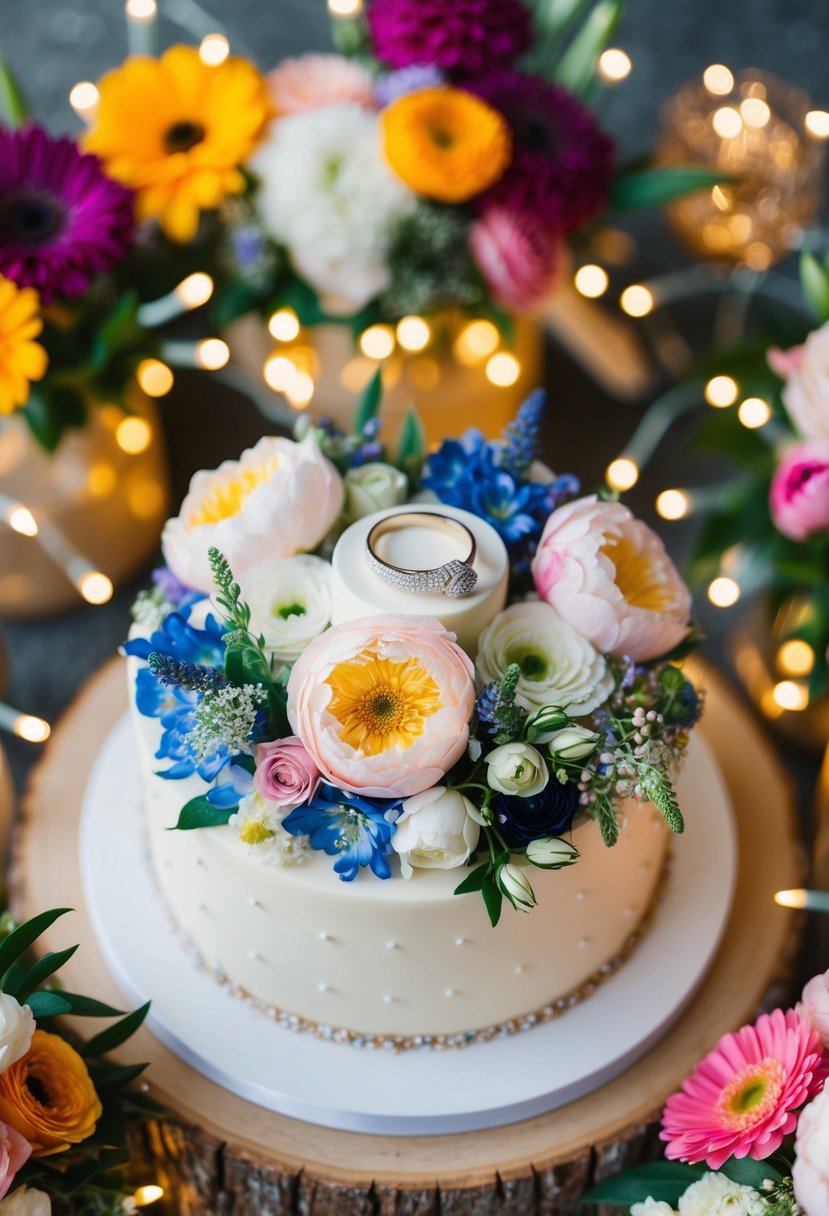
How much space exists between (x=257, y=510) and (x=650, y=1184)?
0.68 meters

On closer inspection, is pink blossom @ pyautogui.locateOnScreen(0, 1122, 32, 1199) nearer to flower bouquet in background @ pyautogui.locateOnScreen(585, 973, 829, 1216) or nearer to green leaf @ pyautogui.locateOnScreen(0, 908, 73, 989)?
green leaf @ pyautogui.locateOnScreen(0, 908, 73, 989)

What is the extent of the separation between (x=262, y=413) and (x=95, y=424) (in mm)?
617

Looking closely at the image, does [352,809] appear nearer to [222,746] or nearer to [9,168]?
[222,746]

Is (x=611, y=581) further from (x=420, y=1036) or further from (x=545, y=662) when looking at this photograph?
(x=420, y=1036)

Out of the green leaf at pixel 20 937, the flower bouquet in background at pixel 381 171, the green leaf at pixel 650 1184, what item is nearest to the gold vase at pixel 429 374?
the flower bouquet in background at pixel 381 171

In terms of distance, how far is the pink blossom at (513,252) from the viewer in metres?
1.65

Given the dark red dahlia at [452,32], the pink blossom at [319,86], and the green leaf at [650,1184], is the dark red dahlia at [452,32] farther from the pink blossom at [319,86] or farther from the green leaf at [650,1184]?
the green leaf at [650,1184]

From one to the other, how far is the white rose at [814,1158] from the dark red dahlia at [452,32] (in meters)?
1.37

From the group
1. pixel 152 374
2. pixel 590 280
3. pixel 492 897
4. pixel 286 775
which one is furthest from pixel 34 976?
pixel 590 280

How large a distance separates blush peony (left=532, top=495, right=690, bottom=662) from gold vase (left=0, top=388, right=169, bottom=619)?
825 millimetres

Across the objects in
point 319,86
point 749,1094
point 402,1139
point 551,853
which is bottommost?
point 402,1139

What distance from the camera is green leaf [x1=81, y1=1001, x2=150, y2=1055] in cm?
112

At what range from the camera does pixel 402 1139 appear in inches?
45.8

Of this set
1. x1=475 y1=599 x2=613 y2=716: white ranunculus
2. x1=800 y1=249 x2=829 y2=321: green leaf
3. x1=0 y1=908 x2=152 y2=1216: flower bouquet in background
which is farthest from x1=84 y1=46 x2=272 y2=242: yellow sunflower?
x1=0 y1=908 x2=152 y2=1216: flower bouquet in background
